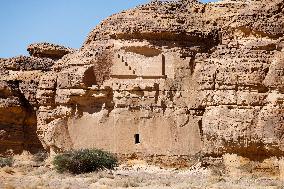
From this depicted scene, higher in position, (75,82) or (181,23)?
(181,23)

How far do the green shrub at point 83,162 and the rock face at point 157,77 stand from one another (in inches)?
68.4

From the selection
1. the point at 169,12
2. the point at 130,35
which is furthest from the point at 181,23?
the point at 130,35

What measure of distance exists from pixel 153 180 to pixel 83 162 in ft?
14.5

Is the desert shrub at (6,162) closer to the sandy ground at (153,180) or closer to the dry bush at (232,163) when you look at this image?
the sandy ground at (153,180)

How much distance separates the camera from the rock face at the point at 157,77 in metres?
21.6

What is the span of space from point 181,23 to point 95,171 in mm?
9030

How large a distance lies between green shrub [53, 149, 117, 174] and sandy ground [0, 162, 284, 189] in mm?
533

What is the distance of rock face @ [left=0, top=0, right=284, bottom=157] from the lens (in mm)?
21594

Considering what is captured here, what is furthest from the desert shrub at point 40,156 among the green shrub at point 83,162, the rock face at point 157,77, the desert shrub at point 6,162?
the green shrub at point 83,162

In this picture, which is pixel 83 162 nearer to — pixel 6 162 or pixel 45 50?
pixel 6 162

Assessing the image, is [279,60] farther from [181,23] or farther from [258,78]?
[181,23]

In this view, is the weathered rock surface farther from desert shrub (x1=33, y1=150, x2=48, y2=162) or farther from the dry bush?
the dry bush

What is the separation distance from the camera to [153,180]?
19.0m

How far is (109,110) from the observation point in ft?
81.1
